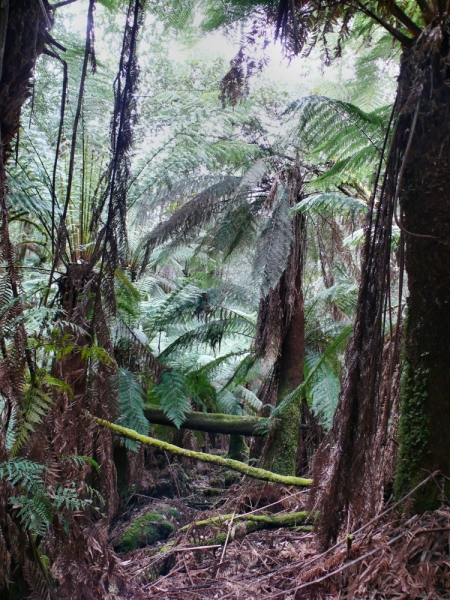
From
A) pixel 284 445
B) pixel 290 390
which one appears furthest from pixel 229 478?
pixel 290 390

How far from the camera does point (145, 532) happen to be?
2885 millimetres

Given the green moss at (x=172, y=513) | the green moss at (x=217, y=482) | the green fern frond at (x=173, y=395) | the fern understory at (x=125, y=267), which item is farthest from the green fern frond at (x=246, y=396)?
the green moss at (x=172, y=513)

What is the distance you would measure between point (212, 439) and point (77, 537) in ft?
16.3

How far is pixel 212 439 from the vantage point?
20.1 ft

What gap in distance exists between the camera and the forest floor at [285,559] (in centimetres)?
111

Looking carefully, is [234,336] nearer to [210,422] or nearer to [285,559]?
[210,422]

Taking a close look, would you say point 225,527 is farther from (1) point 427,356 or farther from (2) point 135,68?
(2) point 135,68

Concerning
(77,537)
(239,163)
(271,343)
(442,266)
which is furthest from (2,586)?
(239,163)

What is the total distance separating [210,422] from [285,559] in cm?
179

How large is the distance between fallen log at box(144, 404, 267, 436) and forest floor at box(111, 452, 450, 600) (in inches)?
17.6

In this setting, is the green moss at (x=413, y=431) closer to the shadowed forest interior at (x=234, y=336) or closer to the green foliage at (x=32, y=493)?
the shadowed forest interior at (x=234, y=336)

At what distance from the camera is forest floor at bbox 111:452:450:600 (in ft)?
3.64

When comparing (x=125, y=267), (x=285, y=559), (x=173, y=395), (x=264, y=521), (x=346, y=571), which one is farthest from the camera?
(x=125, y=267)

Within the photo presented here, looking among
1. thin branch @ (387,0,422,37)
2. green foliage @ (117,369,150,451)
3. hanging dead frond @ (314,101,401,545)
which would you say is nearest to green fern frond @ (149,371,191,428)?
green foliage @ (117,369,150,451)
